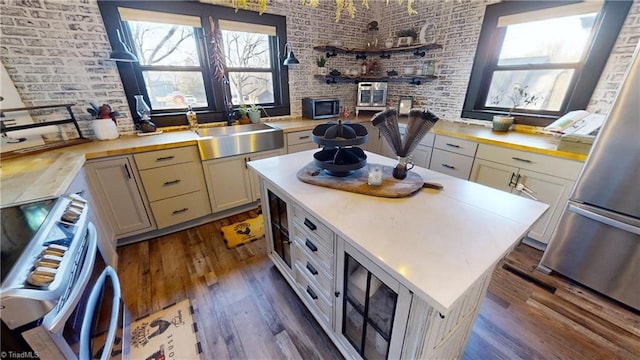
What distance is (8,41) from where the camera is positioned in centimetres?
178

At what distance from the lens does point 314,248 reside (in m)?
1.23

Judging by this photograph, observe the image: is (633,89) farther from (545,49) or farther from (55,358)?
(55,358)

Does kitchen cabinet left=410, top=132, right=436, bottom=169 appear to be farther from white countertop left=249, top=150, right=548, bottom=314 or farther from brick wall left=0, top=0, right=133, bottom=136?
brick wall left=0, top=0, right=133, bottom=136

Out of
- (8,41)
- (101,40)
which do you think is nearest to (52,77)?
(8,41)

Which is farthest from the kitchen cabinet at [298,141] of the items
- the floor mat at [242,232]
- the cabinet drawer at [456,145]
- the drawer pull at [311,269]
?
the drawer pull at [311,269]

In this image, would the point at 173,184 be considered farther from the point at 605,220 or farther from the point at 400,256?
the point at 605,220

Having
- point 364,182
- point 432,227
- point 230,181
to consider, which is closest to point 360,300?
point 432,227

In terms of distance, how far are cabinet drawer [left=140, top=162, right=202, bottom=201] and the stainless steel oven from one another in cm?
98

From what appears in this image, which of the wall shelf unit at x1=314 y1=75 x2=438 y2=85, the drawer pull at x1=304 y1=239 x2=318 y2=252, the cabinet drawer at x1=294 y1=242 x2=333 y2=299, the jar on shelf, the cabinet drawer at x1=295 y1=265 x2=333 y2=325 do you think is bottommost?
the cabinet drawer at x1=295 y1=265 x2=333 y2=325

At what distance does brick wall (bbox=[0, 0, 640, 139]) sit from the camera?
72.3 inches

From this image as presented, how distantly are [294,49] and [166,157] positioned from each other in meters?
2.17

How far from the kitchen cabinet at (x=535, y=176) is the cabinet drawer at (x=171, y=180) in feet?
9.20

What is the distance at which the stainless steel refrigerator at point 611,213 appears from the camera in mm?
1345

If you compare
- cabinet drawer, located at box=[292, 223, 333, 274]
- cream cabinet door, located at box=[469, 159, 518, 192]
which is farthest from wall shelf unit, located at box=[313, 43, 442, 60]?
cabinet drawer, located at box=[292, 223, 333, 274]
